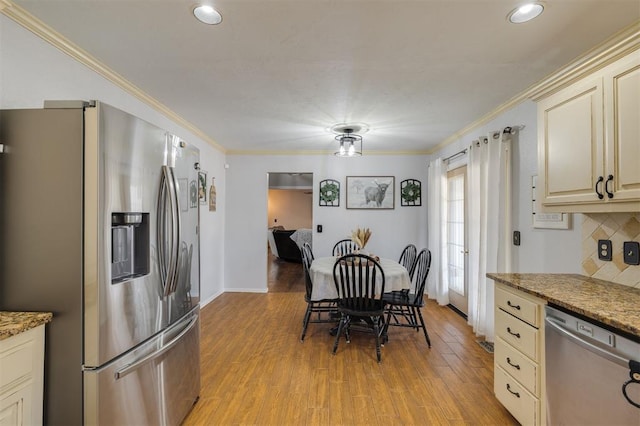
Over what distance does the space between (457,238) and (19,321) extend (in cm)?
435

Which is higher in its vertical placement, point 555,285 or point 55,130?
point 55,130

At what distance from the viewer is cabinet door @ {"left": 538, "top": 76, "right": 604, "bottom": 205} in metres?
1.62

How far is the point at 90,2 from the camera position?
5.03 ft

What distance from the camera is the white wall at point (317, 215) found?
502cm

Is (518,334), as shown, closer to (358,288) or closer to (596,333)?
(596,333)

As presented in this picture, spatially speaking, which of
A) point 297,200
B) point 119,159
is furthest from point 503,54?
point 297,200

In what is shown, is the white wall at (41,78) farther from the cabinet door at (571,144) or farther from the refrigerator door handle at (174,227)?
the cabinet door at (571,144)

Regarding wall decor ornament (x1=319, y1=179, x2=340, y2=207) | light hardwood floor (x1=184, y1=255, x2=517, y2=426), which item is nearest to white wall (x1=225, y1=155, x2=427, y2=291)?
wall decor ornament (x1=319, y1=179, x2=340, y2=207)

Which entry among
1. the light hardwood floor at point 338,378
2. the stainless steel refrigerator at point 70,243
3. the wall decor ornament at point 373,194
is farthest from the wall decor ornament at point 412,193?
the stainless steel refrigerator at point 70,243

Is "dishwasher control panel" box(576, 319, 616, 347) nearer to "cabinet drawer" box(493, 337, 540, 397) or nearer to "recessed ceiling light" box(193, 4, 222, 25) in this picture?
"cabinet drawer" box(493, 337, 540, 397)

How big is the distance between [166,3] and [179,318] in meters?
1.77

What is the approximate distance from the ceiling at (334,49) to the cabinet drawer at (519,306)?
5.27 feet

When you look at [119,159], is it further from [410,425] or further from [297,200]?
[297,200]

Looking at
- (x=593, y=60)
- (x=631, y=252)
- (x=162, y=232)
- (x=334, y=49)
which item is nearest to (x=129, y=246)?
(x=162, y=232)
